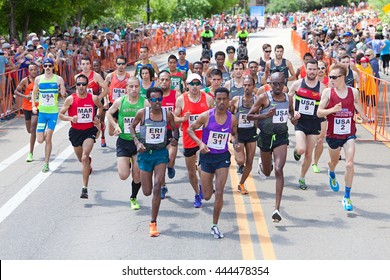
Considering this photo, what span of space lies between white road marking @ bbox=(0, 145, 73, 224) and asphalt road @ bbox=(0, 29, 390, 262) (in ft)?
0.05

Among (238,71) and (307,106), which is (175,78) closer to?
(238,71)

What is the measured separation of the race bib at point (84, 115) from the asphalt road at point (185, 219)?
1.06m

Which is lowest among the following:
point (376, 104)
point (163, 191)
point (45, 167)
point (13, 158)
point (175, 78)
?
point (13, 158)

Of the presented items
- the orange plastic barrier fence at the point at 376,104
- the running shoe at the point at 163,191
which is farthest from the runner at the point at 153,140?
the orange plastic barrier fence at the point at 376,104

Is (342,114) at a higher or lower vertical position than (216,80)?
lower

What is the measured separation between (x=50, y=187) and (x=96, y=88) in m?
2.68

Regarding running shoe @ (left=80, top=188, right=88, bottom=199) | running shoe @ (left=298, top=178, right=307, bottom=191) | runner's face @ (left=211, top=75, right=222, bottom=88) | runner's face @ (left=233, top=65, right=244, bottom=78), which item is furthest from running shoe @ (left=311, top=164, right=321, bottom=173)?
running shoe @ (left=80, top=188, right=88, bottom=199)

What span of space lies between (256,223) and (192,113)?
177 centimetres

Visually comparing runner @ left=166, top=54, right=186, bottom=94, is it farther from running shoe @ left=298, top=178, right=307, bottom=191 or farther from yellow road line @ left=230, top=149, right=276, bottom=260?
running shoe @ left=298, top=178, right=307, bottom=191

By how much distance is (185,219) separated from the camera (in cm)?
924

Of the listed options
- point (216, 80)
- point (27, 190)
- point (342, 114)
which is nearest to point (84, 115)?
point (27, 190)

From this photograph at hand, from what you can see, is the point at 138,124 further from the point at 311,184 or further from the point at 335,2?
the point at 335,2

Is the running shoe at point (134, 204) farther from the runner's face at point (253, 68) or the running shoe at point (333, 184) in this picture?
the runner's face at point (253, 68)

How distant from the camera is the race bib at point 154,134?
871cm
